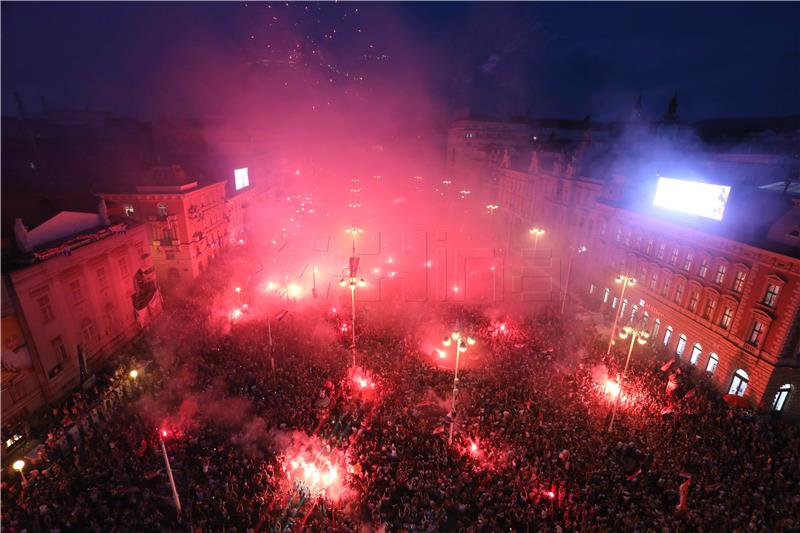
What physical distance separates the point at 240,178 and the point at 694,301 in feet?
149

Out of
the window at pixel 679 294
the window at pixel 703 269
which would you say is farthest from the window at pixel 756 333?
the window at pixel 679 294

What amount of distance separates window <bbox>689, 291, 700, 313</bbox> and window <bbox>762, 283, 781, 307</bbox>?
12.6ft

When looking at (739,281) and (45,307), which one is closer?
(45,307)

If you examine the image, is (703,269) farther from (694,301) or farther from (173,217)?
(173,217)

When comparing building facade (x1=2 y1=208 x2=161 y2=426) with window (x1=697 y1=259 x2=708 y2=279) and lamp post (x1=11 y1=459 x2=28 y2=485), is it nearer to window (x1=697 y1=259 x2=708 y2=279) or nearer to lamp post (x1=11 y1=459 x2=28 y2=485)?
lamp post (x1=11 y1=459 x2=28 y2=485)

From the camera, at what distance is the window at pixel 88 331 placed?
2102 cm

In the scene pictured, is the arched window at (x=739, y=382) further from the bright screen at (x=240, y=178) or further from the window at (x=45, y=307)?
the bright screen at (x=240, y=178)

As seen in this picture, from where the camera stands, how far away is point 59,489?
13.5 m

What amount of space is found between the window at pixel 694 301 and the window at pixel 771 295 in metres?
3.84

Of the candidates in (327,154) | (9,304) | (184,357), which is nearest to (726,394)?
(184,357)

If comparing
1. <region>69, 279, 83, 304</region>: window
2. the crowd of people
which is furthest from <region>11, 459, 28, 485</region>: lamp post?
<region>69, 279, 83, 304</region>: window

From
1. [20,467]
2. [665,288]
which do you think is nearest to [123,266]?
[20,467]

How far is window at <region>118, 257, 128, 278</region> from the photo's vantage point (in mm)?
24423

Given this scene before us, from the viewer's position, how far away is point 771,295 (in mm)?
18781
